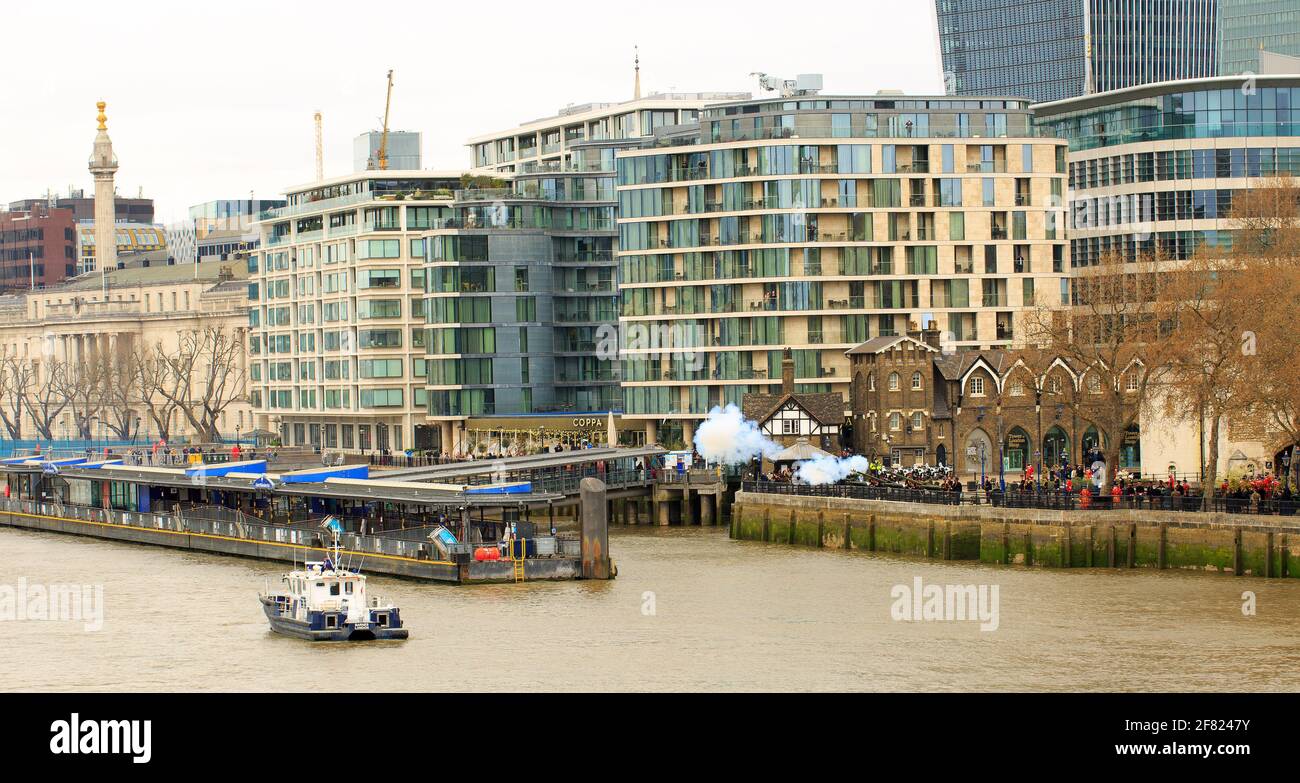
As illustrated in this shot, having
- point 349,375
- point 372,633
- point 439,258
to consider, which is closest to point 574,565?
point 372,633

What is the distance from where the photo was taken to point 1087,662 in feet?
190

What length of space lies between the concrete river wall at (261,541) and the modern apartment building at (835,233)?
3494 centimetres

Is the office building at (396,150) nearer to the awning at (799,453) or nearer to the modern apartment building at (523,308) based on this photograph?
the modern apartment building at (523,308)

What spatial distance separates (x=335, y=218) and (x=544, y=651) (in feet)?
327

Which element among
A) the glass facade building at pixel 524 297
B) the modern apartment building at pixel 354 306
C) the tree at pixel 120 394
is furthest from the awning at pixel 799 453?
the tree at pixel 120 394

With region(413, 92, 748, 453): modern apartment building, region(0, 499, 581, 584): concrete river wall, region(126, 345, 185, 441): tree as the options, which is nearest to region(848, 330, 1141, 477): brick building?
region(0, 499, 581, 584): concrete river wall

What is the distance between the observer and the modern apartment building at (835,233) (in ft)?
406

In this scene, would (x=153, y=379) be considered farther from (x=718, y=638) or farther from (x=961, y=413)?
(x=718, y=638)

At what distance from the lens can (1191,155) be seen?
134750mm

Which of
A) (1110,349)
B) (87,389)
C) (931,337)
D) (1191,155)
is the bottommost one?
(87,389)

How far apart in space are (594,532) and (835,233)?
1963 inches

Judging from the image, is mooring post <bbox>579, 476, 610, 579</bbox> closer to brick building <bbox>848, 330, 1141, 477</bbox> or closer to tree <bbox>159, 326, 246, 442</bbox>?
brick building <bbox>848, 330, 1141, 477</bbox>

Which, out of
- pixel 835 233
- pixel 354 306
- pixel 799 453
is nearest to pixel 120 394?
pixel 354 306
